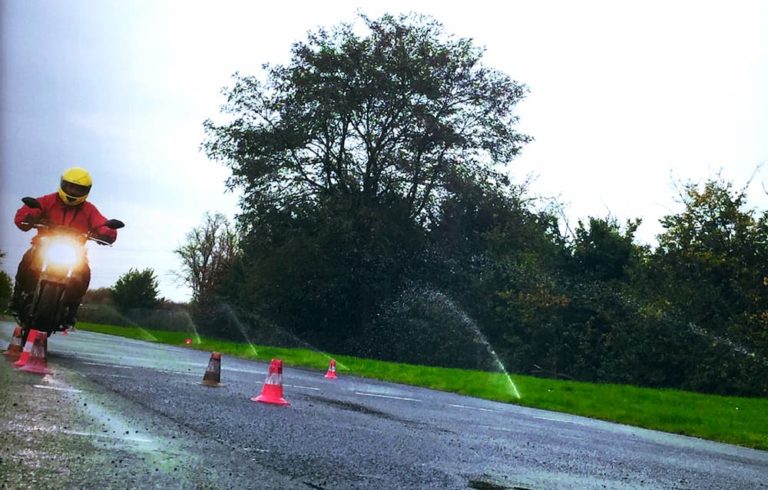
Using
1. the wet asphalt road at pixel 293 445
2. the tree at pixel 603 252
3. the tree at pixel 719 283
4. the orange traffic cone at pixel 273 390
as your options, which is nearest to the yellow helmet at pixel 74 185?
the wet asphalt road at pixel 293 445

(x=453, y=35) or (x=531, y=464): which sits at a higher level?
(x=453, y=35)

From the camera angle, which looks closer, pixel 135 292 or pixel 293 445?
pixel 293 445

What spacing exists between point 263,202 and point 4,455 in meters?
39.5

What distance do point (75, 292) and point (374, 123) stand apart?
35.2 metres

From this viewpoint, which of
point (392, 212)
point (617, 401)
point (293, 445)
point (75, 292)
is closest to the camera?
point (293, 445)

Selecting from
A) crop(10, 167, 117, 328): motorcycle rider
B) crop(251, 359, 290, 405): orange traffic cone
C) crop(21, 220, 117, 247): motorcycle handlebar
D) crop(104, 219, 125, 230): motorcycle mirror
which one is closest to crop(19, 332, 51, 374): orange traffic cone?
crop(10, 167, 117, 328): motorcycle rider

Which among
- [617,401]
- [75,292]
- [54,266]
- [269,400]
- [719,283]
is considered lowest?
[269,400]

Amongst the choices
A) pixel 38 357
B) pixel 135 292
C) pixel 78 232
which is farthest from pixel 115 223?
pixel 135 292

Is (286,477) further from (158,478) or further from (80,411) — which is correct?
(80,411)

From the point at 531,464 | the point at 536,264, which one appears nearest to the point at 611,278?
the point at 536,264

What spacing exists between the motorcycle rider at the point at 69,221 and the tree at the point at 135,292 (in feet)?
244

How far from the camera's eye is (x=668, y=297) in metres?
30.5

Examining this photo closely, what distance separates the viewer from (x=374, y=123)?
4534cm

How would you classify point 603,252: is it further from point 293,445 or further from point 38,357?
point 293,445
